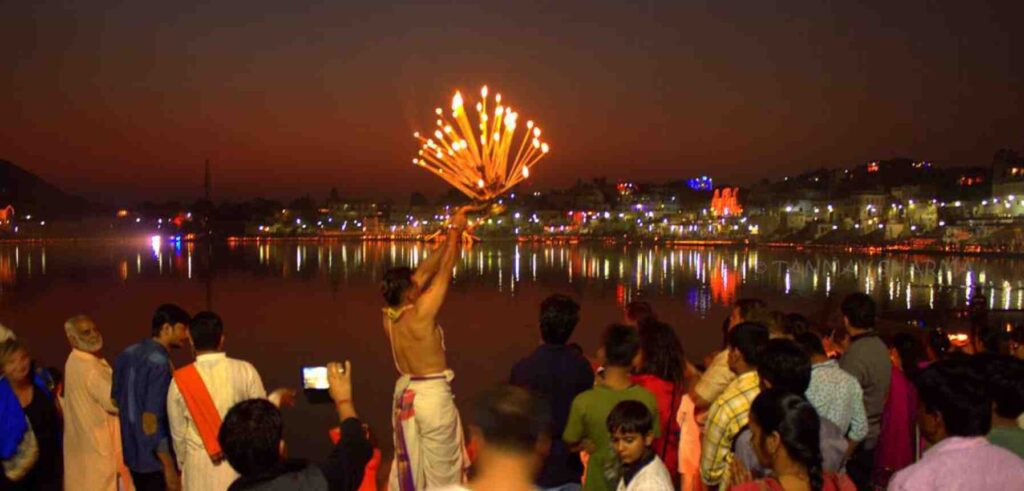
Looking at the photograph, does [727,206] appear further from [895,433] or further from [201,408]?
[201,408]

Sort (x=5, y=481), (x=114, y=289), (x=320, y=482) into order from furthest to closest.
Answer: (x=114, y=289)
(x=5, y=481)
(x=320, y=482)

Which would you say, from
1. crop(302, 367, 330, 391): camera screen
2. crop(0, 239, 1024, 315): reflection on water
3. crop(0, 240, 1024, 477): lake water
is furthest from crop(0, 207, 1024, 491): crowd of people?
crop(0, 239, 1024, 315): reflection on water

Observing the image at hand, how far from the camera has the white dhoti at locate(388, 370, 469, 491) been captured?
4.73 meters

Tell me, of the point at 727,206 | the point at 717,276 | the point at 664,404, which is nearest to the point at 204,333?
the point at 664,404

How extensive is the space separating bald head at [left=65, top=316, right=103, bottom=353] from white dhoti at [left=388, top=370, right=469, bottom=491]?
2404 millimetres

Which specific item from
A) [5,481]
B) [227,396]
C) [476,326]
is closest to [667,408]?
[227,396]

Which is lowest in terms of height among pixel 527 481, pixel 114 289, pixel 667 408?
pixel 114 289

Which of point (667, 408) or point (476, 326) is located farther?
point (476, 326)

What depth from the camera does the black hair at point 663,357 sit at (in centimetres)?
546

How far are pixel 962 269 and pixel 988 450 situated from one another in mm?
66397

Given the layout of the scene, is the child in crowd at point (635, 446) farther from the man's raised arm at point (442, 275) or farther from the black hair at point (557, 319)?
the man's raised arm at point (442, 275)

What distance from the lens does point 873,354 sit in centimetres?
586

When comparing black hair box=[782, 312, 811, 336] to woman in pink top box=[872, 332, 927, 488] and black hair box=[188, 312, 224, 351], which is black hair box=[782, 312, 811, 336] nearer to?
woman in pink top box=[872, 332, 927, 488]

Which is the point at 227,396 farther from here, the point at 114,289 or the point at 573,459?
the point at 114,289
